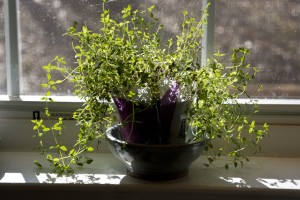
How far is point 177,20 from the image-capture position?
1412mm

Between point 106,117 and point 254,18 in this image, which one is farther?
point 254,18

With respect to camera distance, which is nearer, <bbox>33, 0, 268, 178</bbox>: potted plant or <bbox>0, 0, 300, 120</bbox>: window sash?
<bbox>33, 0, 268, 178</bbox>: potted plant

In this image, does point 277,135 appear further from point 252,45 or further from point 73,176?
point 73,176

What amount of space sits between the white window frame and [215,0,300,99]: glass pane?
31mm

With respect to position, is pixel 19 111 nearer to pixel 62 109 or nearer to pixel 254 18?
pixel 62 109

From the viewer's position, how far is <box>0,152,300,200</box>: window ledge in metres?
1.19

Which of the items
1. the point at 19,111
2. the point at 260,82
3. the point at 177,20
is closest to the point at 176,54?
the point at 177,20

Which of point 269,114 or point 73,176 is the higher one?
point 269,114

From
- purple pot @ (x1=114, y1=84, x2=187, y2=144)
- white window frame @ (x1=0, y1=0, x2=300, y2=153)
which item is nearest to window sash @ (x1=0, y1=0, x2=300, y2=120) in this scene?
white window frame @ (x1=0, y1=0, x2=300, y2=153)

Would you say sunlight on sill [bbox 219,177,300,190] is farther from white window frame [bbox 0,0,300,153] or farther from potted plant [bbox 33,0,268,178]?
white window frame [bbox 0,0,300,153]

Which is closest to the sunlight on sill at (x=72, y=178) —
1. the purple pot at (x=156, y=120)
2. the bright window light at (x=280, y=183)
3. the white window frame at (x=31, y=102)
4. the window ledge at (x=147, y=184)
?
the window ledge at (x=147, y=184)

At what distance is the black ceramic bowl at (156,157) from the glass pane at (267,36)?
0.34 metres

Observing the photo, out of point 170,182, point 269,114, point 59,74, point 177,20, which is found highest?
point 177,20

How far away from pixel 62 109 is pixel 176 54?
0.39 meters
